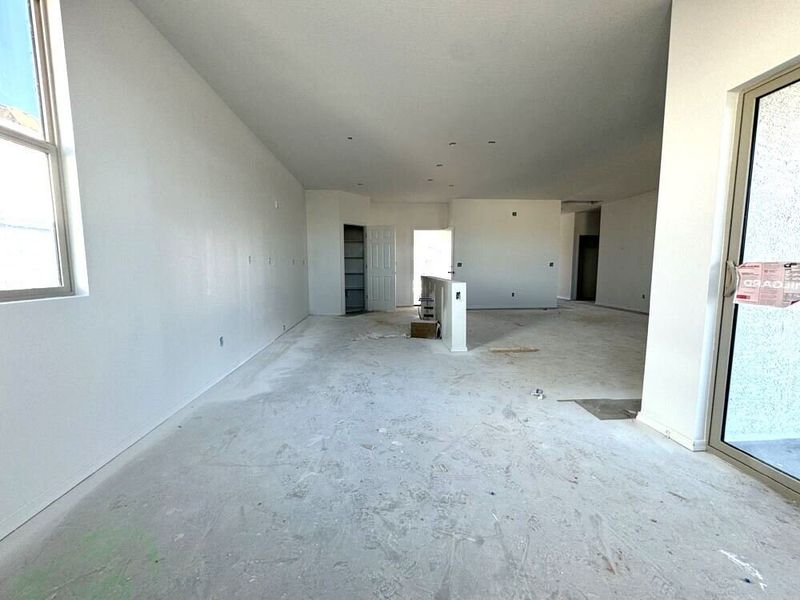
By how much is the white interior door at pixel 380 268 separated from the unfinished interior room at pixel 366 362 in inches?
171

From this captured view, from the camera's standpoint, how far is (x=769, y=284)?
1745 mm

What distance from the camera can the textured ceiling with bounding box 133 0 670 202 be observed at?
2.31m

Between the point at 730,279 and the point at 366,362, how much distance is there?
127 inches

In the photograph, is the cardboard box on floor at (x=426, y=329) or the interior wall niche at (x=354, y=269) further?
the interior wall niche at (x=354, y=269)

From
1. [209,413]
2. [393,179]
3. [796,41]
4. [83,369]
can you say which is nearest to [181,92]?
[83,369]

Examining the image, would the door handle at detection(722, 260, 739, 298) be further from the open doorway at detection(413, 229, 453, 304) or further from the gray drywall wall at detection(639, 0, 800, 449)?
the open doorway at detection(413, 229, 453, 304)

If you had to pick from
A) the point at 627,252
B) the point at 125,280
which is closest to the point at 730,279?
the point at 125,280

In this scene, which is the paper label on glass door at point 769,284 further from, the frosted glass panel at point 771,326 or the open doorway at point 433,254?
the open doorway at point 433,254

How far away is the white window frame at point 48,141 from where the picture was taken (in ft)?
5.33

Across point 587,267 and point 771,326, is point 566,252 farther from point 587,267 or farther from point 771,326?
point 771,326

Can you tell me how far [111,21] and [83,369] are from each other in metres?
2.06

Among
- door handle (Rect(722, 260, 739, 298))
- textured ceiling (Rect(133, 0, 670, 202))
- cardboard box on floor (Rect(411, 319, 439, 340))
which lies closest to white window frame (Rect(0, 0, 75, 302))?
textured ceiling (Rect(133, 0, 670, 202))

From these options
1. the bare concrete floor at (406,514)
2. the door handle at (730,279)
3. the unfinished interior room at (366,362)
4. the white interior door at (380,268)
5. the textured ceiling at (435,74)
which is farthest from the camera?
the white interior door at (380,268)

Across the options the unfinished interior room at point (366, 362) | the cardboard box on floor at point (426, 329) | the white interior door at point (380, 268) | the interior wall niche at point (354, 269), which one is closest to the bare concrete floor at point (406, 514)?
the unfinished interior room at point (366, 362)
